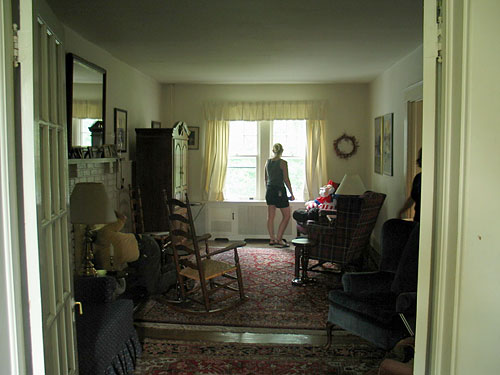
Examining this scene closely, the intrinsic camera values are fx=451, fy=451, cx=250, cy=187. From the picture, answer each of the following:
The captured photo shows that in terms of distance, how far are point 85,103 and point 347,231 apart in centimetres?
291

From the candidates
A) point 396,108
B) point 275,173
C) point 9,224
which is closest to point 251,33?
point 396,108

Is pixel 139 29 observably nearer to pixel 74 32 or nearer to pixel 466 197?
pixel 74 32

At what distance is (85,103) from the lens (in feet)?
14.0

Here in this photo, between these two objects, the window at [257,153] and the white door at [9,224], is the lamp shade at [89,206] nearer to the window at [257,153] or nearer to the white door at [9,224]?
the white door at [9,224]

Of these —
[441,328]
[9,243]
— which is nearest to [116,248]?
[9,243]

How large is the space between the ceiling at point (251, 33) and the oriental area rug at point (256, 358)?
8.40 feet

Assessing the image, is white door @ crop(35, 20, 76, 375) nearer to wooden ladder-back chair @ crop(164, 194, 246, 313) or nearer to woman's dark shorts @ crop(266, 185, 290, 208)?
wooden ladder-back chair @ crop(164, 194, 246, 313)

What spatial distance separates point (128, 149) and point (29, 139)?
186 inches

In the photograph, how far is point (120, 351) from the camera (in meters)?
2.87

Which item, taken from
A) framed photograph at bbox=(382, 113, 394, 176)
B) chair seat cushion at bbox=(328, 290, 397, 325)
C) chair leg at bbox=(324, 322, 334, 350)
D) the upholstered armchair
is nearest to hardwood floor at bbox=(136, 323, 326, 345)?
chair leg at bbox=(324, 322, 334, 350)

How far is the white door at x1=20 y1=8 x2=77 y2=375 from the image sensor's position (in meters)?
1.30

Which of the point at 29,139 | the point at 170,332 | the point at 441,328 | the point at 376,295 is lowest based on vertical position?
the point at 170,332

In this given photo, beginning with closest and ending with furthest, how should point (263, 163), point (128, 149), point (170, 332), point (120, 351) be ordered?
point (120, 351) < point (170, 332) < point (128, 149) < point (263, 163)

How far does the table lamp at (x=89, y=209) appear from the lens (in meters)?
3.49
